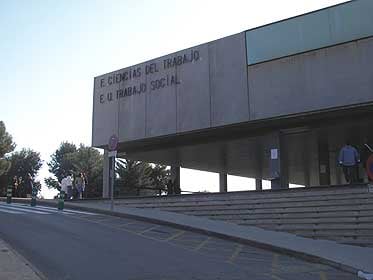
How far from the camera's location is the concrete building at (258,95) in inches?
802

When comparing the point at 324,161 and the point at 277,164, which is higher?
the point at 324,161

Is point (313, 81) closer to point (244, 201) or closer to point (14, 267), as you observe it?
point (244, 201)

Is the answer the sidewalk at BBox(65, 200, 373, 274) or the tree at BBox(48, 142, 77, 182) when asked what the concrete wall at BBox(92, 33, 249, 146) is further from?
the tree at BBox(48, 142, 77, 182)

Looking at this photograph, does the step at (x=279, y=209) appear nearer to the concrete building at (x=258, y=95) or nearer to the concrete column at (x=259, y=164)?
the concrete column at (x=259, y=164)

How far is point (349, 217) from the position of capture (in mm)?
15531

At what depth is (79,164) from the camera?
72.1 meters

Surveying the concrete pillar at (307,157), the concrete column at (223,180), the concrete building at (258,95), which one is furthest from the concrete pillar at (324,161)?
the concrete column at (223,180)

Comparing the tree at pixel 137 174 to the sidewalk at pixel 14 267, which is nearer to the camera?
the sidewalk at pixel 14 267

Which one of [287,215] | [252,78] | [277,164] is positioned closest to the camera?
[287,215]

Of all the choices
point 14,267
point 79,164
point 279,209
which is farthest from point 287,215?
point 79,164

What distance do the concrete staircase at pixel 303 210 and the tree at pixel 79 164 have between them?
42649mm

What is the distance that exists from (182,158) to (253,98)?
1076cm

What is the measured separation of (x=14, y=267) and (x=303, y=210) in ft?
31.3

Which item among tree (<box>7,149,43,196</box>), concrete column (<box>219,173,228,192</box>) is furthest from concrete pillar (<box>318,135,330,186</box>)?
tree (<box>7,149,43,196</box>)
